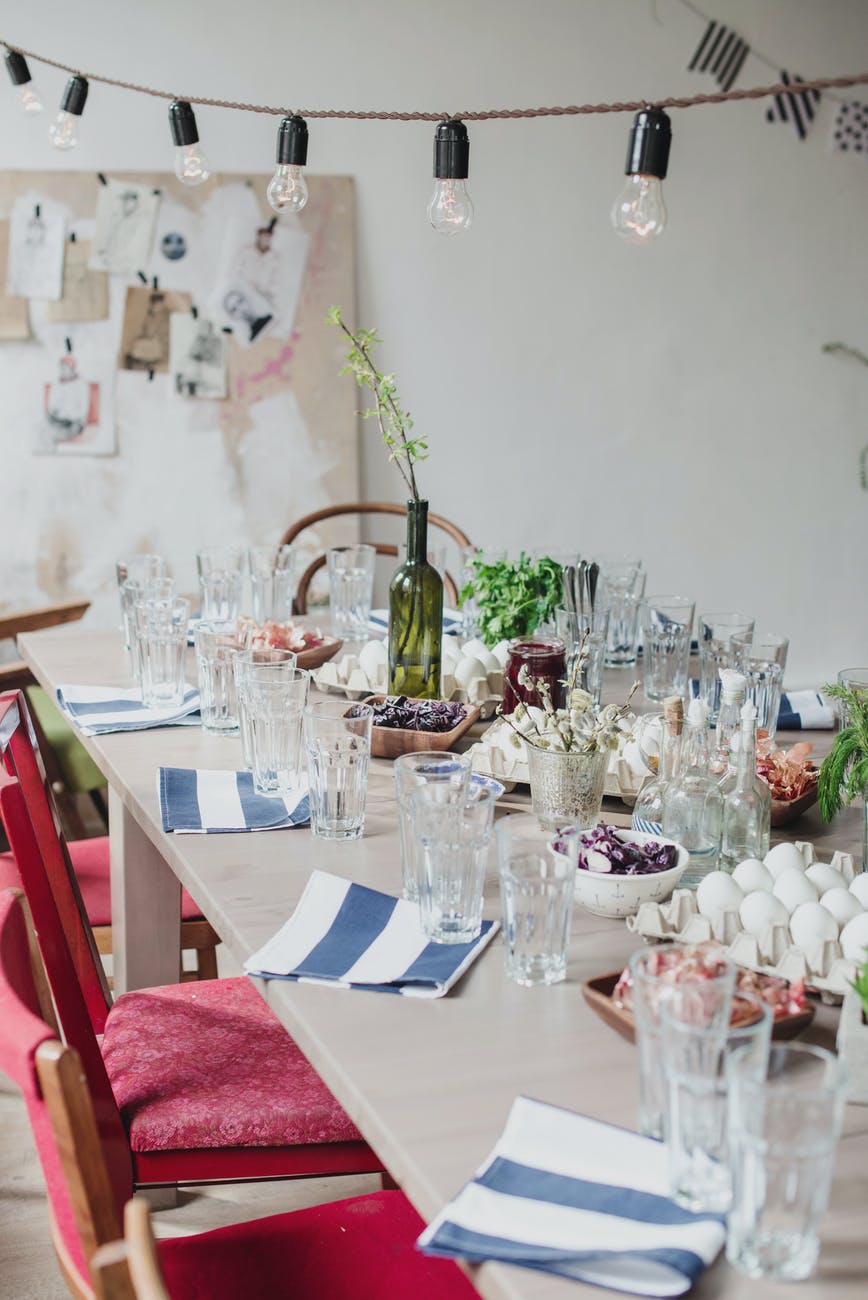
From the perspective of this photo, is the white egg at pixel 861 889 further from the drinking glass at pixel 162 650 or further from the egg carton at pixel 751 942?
the drinking glass at pixel 162 650

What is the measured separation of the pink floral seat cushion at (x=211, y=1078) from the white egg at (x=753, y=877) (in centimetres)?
51

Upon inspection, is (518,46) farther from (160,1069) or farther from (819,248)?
(160,1069)

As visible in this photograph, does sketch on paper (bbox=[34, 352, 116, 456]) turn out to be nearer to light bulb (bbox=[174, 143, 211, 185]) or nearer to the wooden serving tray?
light bulb (bbox=[174, 143, 211, 185])

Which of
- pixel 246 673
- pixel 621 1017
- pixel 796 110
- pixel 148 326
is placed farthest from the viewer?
pixel 796 110

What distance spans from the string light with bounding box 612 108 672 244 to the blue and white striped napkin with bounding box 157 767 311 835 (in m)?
0.79

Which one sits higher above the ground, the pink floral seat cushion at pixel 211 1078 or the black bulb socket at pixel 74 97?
the black bulb socket at pixel 74 97

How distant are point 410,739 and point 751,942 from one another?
0.77 meters

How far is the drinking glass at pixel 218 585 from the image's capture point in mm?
2574

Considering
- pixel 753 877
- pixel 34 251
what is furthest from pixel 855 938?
pixel 34 251

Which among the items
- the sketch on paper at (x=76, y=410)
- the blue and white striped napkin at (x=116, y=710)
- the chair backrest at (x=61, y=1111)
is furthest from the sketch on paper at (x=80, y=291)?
the chair backrest at (x=61, y=1111)

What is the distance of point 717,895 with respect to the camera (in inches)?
49.4

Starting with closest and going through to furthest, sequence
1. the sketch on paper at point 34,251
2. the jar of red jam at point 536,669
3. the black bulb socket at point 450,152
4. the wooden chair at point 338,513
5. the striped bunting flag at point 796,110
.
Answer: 1. the black bulb socket at point 450,152
2. the jar of red jam at point 536,669
3. the wooden chair at point 338,513
4. the sketch on paper at point 34,251
5. the striped bunting flag at point 796,110

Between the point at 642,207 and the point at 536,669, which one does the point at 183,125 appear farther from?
the point at 536,669

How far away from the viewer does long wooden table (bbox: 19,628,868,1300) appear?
85 centimetres
